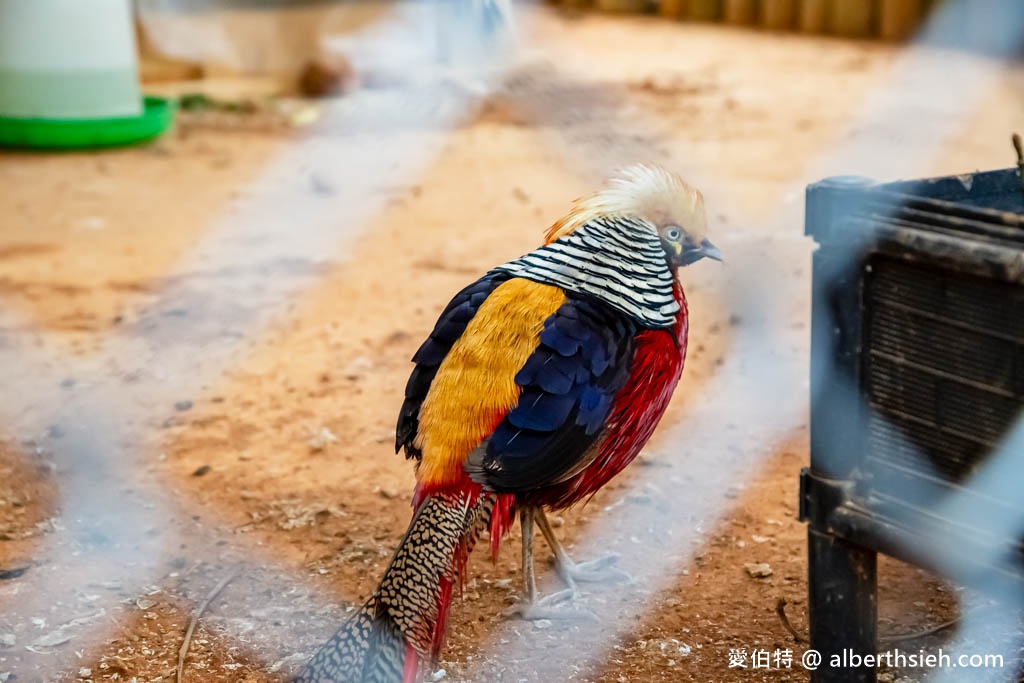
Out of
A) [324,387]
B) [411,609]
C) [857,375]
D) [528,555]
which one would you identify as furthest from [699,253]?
[324,387]

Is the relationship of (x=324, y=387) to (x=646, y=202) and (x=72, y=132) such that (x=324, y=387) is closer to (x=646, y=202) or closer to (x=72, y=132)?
(x=646, y=202)

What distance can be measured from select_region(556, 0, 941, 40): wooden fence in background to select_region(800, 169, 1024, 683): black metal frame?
741 cm

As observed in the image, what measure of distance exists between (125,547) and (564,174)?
11.6 ft

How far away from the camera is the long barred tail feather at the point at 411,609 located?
2.08 meters

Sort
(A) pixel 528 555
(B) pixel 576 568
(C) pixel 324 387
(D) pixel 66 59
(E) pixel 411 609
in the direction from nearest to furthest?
1. (E) pixel 411 609
2. (A) pixel 528 555
3. (B) pixel 576 568
4. (C) pixel 324 387
5. (D) pixel 66 59

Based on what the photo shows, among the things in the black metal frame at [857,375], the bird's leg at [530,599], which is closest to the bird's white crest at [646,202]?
the black metal frame at [857,375]

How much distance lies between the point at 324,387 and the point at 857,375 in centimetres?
221

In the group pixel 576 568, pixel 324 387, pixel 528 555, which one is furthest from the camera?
pixel 324 387

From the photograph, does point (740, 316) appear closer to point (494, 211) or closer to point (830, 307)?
point (494, 211)

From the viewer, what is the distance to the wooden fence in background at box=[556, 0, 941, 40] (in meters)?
8.87

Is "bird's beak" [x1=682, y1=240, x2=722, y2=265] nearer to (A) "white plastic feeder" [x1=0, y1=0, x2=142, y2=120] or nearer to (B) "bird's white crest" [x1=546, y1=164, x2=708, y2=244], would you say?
(B) "bird's white crest" [x1=546, y1=164, x2=708, y2=244]

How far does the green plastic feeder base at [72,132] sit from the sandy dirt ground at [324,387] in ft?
0.50

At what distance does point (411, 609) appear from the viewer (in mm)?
2100

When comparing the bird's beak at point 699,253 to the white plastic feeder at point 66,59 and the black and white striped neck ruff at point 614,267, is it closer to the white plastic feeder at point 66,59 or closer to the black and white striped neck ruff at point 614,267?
the black and white striped neck ruff at point 614,267
